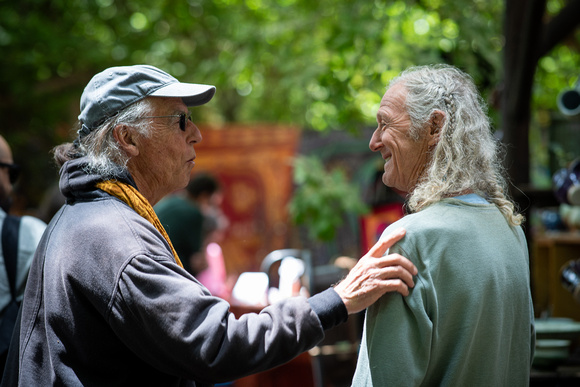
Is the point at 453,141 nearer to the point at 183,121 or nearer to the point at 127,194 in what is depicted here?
the point at 183,121

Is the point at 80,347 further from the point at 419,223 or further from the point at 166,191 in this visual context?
the point at 419,223

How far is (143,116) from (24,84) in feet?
21.3

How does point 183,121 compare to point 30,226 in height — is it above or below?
above

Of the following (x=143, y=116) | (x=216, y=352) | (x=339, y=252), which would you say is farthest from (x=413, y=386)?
(x=339, y=252)

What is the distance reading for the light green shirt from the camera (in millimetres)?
1370

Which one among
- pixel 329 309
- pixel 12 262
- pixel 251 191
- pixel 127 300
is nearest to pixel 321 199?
pixel 251 191

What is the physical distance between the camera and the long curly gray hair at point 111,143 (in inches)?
61.9

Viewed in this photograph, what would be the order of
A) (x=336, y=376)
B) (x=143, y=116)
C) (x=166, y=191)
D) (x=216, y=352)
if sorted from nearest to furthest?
1. (x=216, y=352)
2. (x=143, y=116)
3. (x=166, y=191)
4. (x=336, y=376)

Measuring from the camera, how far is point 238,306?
4.44 meters

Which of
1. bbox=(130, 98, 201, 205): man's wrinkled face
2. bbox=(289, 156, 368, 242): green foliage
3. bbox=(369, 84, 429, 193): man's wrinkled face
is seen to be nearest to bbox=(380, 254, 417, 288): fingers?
bbox=(369, 84, 429, 193): man's wrinkled face

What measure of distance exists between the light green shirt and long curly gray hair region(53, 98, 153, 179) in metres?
0.74

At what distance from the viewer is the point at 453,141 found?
1.51 metres

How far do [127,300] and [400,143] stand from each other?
0.81m

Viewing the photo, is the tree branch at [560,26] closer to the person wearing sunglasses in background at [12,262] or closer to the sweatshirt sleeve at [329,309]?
the sweatshirt sleeve at [329,309]
